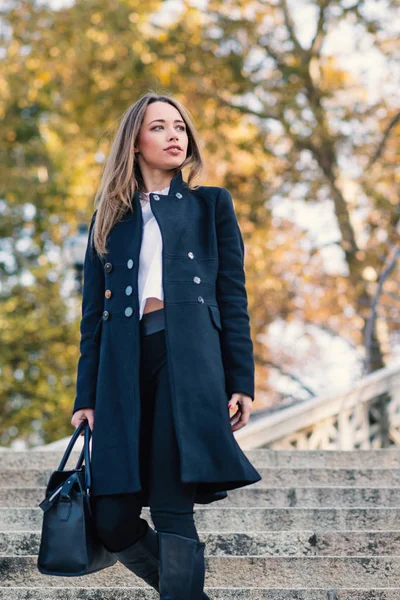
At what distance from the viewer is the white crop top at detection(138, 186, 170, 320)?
336 centimetres

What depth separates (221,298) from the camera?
343cm

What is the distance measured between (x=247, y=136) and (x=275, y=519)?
12.1 meters

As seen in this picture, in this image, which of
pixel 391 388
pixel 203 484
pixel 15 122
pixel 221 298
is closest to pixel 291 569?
pixel 203 484

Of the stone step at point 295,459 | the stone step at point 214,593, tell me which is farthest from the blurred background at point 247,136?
the stone step at point 214,593

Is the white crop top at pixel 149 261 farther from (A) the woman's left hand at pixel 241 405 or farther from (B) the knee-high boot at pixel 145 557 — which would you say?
(B) the knee-high boot at pixel 145 557

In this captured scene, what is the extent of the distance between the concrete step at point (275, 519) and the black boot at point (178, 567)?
68.0 inches

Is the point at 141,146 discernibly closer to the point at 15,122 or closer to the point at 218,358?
the point at 218,358

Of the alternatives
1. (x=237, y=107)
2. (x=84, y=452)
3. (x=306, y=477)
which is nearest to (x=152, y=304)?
(x=84, y=452)

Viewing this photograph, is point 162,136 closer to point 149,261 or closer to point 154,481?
point 149,261

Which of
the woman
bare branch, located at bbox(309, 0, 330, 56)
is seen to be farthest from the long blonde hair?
bare branch, located at bbox(309, 0, 330, 56)

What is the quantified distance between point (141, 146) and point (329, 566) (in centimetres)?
194

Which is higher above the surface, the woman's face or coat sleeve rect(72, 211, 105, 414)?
the woman's face

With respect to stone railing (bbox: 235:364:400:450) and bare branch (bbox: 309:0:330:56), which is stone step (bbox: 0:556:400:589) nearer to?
stone railing (bbox: 235:364:400:450)

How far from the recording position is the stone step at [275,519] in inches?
189
